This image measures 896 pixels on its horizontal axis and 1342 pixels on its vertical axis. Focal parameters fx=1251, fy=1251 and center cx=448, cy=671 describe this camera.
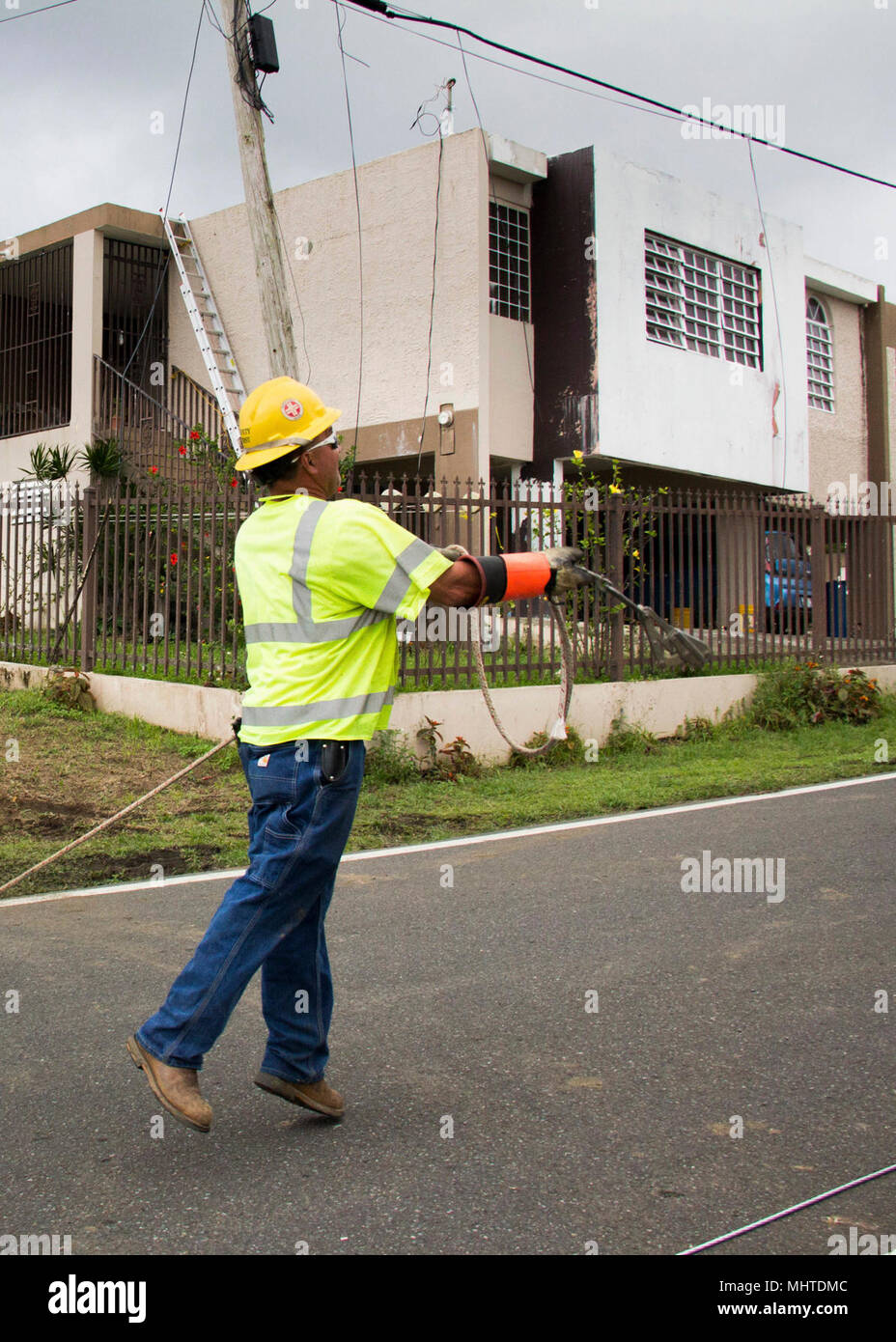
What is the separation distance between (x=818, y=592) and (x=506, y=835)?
7.99 m

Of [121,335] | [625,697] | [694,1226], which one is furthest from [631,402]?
[694,1226]

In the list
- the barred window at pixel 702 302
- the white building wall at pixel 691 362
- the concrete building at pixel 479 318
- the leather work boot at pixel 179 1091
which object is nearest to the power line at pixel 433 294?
the concrete building at pixel 479 318

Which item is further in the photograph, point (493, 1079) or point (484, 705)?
point (484, 705)

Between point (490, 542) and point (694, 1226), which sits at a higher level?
point (490, 542)

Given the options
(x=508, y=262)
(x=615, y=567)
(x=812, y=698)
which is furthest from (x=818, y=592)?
(x=508, y=262)

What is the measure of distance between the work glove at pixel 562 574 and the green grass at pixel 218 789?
4.15m

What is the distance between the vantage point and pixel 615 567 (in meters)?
12.0

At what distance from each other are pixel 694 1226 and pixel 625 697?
917cm

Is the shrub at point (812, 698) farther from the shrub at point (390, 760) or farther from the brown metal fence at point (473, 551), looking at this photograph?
the shrub at point (390, 760)

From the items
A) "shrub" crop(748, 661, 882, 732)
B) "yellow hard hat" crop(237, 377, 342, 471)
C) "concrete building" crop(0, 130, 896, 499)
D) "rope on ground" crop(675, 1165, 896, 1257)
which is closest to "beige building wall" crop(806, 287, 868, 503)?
"concrete building" crop(0, 130, 896, 499)

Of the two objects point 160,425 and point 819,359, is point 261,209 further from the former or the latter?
point 819,359

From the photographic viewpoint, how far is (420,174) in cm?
1589
